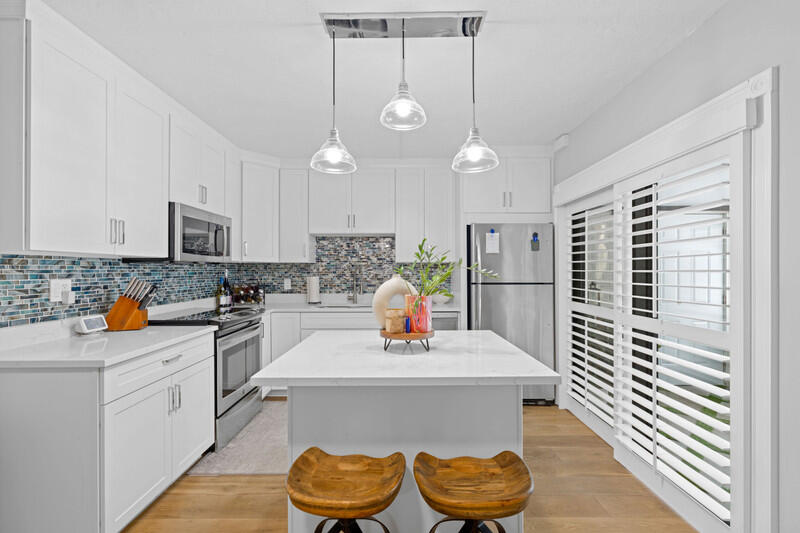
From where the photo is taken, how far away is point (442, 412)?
1.77m

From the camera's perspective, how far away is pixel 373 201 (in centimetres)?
449

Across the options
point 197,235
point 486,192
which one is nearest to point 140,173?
point 197,235

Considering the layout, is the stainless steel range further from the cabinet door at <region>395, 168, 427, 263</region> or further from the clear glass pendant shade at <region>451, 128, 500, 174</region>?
the clear glass pendant shade at <region>451, 128, 500, 174</region>

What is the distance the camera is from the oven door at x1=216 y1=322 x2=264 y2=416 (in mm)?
3041

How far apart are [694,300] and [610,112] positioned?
1473 mm

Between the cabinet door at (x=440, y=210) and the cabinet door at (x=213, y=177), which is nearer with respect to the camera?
the cabinet door at (x=213, y=177)

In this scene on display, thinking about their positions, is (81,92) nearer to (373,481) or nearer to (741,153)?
(373,481)

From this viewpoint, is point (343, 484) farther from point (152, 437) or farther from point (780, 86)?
point (780, 86)

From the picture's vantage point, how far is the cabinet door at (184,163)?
2.98 metres

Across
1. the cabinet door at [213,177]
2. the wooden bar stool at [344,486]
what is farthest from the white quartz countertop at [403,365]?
the cabinet door at [213,177]

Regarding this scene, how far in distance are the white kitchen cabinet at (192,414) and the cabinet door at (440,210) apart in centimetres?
241

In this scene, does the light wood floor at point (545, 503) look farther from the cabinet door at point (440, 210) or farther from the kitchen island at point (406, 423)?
the cabinet door at point (440, 210)

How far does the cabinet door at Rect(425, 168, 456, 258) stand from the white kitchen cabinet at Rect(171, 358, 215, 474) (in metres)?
2.41

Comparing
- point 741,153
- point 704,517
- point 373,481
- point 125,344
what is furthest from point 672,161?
point 125,344
